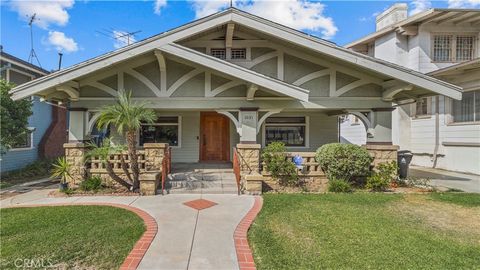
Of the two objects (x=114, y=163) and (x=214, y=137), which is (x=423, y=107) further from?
(x=114, y=163)

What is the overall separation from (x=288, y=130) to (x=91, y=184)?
26.1 ft

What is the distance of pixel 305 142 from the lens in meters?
11.6

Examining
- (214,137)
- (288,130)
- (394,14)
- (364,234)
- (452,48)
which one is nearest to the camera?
(364,234)

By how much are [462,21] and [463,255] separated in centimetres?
1453

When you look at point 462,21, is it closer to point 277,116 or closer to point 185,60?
point 277,116

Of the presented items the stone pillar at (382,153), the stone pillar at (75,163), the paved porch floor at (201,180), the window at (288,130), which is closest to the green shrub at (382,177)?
the stone pillar at (382,153)

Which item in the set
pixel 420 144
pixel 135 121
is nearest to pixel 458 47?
pixel 420 144

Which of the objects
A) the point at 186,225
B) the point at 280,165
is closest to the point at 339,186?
the point at 280,165

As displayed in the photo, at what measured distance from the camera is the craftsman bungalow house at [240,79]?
7.62 metres

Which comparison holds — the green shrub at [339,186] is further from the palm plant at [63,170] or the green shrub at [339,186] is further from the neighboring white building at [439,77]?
the palm plant at [63,170]

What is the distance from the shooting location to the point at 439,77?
11945 mm

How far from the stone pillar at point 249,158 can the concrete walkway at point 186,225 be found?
1.18 m

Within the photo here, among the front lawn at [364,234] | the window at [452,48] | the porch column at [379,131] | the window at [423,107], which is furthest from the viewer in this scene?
the window at [452,48]

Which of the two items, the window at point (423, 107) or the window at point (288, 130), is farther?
the window at point (423, 107)
